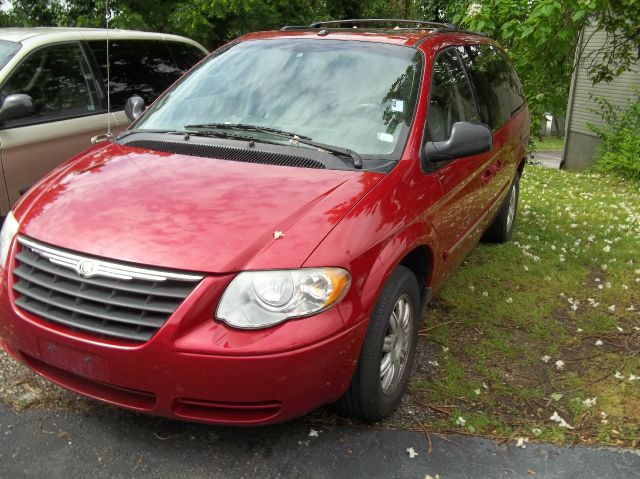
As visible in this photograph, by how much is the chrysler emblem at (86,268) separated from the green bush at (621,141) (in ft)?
35.0

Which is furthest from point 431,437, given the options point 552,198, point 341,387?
point 552,198

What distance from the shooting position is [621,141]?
474 inches

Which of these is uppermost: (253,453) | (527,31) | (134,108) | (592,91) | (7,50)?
(527,31)

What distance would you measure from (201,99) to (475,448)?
239 cm

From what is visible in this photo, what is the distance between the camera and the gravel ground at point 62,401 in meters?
3.01

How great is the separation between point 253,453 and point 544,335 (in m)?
2.13

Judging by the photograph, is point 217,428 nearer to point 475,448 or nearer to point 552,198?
point 475,448

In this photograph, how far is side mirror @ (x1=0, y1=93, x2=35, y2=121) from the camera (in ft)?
14.4

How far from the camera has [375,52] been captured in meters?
3.63

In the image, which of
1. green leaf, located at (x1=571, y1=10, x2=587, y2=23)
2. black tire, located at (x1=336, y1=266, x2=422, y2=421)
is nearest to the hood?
black tire, located at (x1=336, y1=266, x2=422, y2=421)

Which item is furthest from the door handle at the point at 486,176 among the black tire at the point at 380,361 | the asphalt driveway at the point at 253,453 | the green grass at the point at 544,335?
the asphalt driveway at the point at 253,453

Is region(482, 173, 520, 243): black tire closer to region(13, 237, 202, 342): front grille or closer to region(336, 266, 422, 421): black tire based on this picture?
region(336, 266, 422, 421): black tire

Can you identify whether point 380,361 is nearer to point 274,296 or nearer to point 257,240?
point 274,296

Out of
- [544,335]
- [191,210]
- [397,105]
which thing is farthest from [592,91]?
[191,210]
